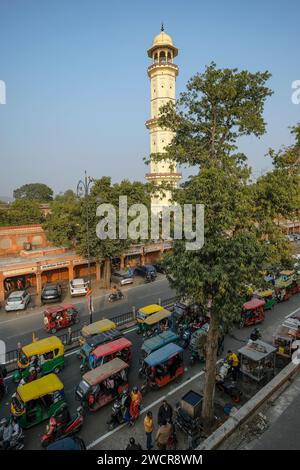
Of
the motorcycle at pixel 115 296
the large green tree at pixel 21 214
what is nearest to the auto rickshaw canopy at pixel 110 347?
the motorcycle at pixel 115 296

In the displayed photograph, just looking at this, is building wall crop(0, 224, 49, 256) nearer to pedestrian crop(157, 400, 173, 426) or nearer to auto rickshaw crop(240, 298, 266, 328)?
auto rickshaw crop(240, 298, 266, 328)

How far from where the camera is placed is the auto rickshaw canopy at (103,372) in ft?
39.0

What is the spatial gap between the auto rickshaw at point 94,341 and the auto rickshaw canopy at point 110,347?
1.77 feet

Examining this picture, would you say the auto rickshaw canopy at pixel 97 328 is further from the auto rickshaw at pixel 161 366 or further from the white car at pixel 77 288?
the white car at pixel 77 288

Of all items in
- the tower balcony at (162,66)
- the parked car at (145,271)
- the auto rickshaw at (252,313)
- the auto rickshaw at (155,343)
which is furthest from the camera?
the tower balcony at (162,66)

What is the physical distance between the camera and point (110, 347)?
1416cm

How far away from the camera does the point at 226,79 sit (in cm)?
1205

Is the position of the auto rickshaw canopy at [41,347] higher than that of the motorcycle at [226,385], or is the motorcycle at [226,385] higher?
the auto rickshaw canopy at [41,347]

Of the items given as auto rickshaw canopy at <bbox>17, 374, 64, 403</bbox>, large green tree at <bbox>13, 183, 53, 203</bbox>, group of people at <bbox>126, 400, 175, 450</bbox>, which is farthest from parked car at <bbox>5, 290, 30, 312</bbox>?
large green tree at <bbox>13, 183, 53, 203</bbox>

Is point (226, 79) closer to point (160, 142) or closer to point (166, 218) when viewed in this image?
point (166, 218)

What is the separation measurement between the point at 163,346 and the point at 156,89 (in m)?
40.0

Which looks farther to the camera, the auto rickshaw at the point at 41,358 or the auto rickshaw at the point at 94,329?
the auto rickshaw at the point at 94,329
